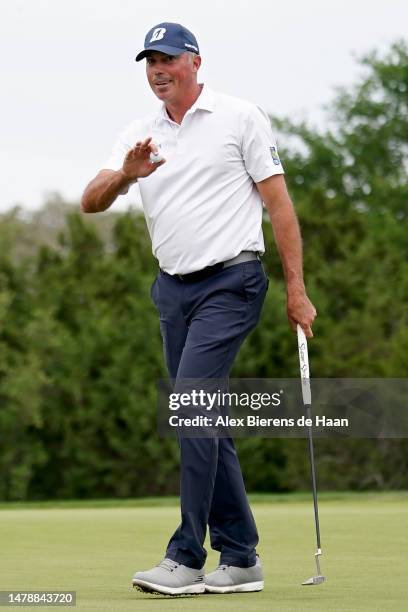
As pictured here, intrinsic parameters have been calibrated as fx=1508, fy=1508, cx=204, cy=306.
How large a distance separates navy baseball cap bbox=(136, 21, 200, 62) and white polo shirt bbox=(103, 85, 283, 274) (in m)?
0.20

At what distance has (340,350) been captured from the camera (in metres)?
30.0

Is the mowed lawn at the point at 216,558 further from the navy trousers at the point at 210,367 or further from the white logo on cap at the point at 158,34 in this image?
the white logo on cap at the point at 158,34

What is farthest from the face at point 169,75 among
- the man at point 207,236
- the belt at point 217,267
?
the belt at point 217,267

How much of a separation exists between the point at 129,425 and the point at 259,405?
24072mm

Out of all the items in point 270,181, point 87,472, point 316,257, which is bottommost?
point 87,472

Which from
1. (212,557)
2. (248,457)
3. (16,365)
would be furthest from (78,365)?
(212,557)

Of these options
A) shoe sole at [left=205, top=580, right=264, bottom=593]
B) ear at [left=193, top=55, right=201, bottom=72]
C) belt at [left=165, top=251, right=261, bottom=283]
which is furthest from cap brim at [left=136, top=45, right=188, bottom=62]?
shoe sole at [left=205, top=580, right=264, bottom=593]

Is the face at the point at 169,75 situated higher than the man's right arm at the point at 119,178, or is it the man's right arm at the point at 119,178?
A: the face at the point at 169,75

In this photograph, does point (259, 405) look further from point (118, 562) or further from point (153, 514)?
point (153, 514)

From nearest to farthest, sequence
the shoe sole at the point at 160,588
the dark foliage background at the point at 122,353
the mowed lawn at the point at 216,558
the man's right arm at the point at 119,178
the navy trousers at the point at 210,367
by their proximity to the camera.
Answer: the mowed lawn at the point at 216,558, the shoe sole at the point at 160,588, the man's right arm at the point at 119,178, the navy trousers at the point at 210,367, the dark foliage background at the point at 122,353

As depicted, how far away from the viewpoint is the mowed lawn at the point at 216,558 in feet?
16.3

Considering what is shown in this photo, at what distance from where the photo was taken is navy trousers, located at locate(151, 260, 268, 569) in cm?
544

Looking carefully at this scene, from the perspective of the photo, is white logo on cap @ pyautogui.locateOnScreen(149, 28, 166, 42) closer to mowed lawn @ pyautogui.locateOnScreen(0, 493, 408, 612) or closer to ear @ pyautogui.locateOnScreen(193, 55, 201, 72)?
ear @ pyautogui.locateOnScreen(193, 55, 201, 72)

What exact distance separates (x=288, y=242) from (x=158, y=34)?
91cm
